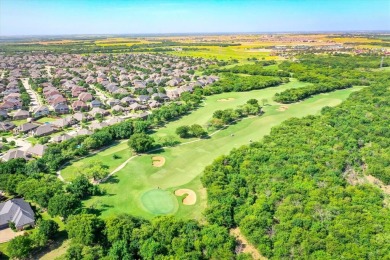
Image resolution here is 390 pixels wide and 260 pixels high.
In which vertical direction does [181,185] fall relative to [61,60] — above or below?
below

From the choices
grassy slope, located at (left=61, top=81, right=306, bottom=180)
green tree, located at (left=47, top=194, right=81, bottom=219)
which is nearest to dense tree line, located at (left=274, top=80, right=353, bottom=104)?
grassy slope, located at (left=61, top=81, right=306, bottom=180)

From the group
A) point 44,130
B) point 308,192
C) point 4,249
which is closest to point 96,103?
point 44,130

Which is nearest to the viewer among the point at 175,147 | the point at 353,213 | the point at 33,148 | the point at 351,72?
the point at 353,213

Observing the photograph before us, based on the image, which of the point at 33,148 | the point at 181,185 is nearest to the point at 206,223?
the point at 181,185

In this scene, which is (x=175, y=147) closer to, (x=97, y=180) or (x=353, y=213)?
(x=97, y=180)

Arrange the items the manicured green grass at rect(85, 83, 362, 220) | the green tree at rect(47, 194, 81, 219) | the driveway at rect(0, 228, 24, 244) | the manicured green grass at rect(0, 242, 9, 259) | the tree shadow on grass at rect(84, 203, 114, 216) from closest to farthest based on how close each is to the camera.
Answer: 1. the manicured green grass at rect(0, 242, 9, 259)
2. the driveway at rect(0, 228, 24, 244)
3. the green tree at rect(47, 194, 81, 219)
4. the tree shadow on grass at rect(84, 203, 114, 216)
5. the manicured green grass at rect(85, 83, 362, 220)

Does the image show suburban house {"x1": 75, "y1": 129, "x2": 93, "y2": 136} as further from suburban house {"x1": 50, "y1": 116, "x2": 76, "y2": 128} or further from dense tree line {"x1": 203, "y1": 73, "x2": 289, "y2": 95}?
dense tree line {"x1": 203, "y1": 73, "x2": 289, "y2": 95}

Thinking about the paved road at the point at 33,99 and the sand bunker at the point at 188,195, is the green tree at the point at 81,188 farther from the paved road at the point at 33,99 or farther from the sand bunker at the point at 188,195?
the paved road at the point at 33,99
